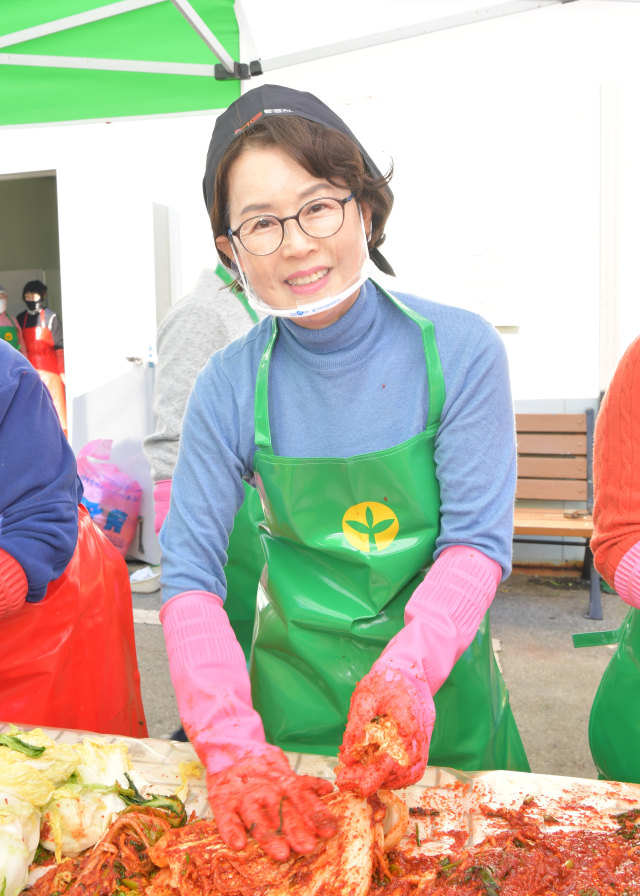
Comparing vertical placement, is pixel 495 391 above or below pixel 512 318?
below

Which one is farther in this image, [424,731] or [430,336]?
[430,336]

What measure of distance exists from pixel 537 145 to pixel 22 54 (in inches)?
138

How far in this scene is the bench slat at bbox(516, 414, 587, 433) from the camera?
533cm

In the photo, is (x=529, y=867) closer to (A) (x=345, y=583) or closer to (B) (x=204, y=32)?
(A) (x=345, y=583)

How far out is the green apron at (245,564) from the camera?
2.32 m

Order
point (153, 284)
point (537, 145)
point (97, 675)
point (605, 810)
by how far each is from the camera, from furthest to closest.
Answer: point (153, 284), point (537, 145), point (97, 675), point (605, 810)

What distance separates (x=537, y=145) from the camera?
5.08m

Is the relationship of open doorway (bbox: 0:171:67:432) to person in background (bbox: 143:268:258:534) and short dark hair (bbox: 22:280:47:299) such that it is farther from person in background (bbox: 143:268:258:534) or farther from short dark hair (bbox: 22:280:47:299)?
person in background (bbox: 143:268:258:534)

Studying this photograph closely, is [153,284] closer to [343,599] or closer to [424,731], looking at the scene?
[343,599]

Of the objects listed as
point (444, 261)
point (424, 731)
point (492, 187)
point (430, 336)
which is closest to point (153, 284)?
point (444, 261)

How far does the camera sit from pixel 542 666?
4.12 meters

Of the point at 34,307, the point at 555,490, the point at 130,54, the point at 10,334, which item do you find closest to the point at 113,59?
the point at 130,54

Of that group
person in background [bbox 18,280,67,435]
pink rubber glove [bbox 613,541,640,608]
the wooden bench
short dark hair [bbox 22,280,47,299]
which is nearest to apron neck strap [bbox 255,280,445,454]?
pink rubber glove [bbox 613,541,640,608]

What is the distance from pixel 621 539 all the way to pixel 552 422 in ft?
13.0
